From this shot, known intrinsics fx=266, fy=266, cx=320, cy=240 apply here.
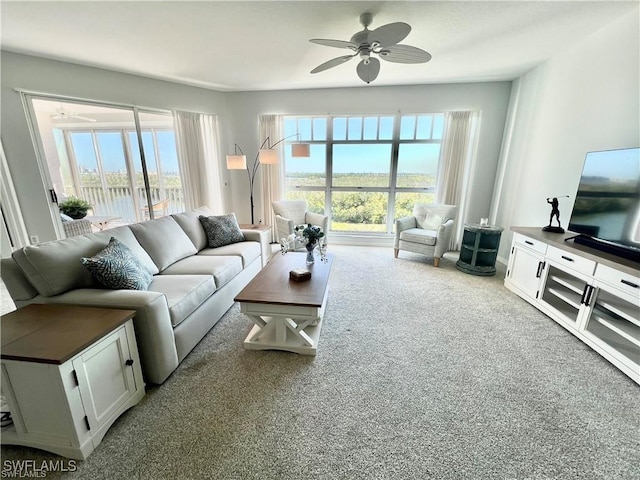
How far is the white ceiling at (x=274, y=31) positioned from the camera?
2.12m

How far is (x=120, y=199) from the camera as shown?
571 cm

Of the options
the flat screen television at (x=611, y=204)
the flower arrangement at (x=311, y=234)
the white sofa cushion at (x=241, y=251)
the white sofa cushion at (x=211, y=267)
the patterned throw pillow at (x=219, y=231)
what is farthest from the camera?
the patterned throw pillow at (x=219, y=231)

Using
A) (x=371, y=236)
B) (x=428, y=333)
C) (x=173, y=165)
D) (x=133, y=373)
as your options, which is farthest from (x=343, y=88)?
(x=133, y=373)

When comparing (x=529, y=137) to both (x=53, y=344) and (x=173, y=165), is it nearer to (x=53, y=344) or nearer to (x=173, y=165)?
(x=53, y=344)

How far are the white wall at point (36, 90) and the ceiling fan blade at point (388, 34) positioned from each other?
3484 mm

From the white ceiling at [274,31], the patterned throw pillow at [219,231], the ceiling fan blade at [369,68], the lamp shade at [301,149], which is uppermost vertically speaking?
the white ceiling at [274,31]

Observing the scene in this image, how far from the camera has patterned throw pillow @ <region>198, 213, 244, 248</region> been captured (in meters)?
3.25

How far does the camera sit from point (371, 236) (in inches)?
200

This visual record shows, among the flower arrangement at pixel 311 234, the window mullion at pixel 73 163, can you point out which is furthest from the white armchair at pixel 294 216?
the window mullion at pixel 73 163

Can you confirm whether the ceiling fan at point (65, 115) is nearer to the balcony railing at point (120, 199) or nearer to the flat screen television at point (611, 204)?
the balcony railing at point (120, 199)

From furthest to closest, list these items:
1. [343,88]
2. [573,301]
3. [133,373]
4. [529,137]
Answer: [343,88] → [529,137] → [573,301] → [133,373]

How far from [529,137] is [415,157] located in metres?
1.58

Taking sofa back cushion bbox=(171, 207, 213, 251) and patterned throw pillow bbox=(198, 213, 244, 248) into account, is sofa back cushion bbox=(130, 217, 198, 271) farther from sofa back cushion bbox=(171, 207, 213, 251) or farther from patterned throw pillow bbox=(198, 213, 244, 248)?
patterned throw pillow bbox=(198, 213, 244, 248)

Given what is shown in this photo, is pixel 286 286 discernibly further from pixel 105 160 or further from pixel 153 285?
pixel 105 160
